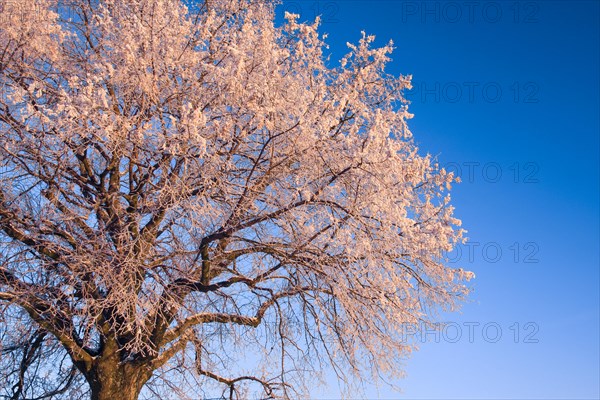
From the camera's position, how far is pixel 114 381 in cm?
980

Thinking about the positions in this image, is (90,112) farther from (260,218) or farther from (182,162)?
(260,218)

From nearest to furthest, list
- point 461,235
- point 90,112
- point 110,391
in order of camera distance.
→ point 90,112
point 110,391
point 461,235

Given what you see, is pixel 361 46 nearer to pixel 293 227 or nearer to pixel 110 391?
pixel 293 227

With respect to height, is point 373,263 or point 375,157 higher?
point 375,157

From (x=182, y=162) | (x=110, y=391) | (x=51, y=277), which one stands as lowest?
(x=110, y=391)

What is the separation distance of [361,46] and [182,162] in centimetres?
384

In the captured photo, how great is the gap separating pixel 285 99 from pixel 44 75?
12.5 feet

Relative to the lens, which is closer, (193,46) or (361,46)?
(193,46)

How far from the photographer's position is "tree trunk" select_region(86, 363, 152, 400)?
9.72 metres

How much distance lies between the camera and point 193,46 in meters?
10.1

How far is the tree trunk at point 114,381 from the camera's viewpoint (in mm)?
9719

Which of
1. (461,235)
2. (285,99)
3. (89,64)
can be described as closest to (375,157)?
(285,99)

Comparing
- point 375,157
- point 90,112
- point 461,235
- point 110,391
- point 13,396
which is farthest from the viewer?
point 13,396

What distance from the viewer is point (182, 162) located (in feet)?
29.9
